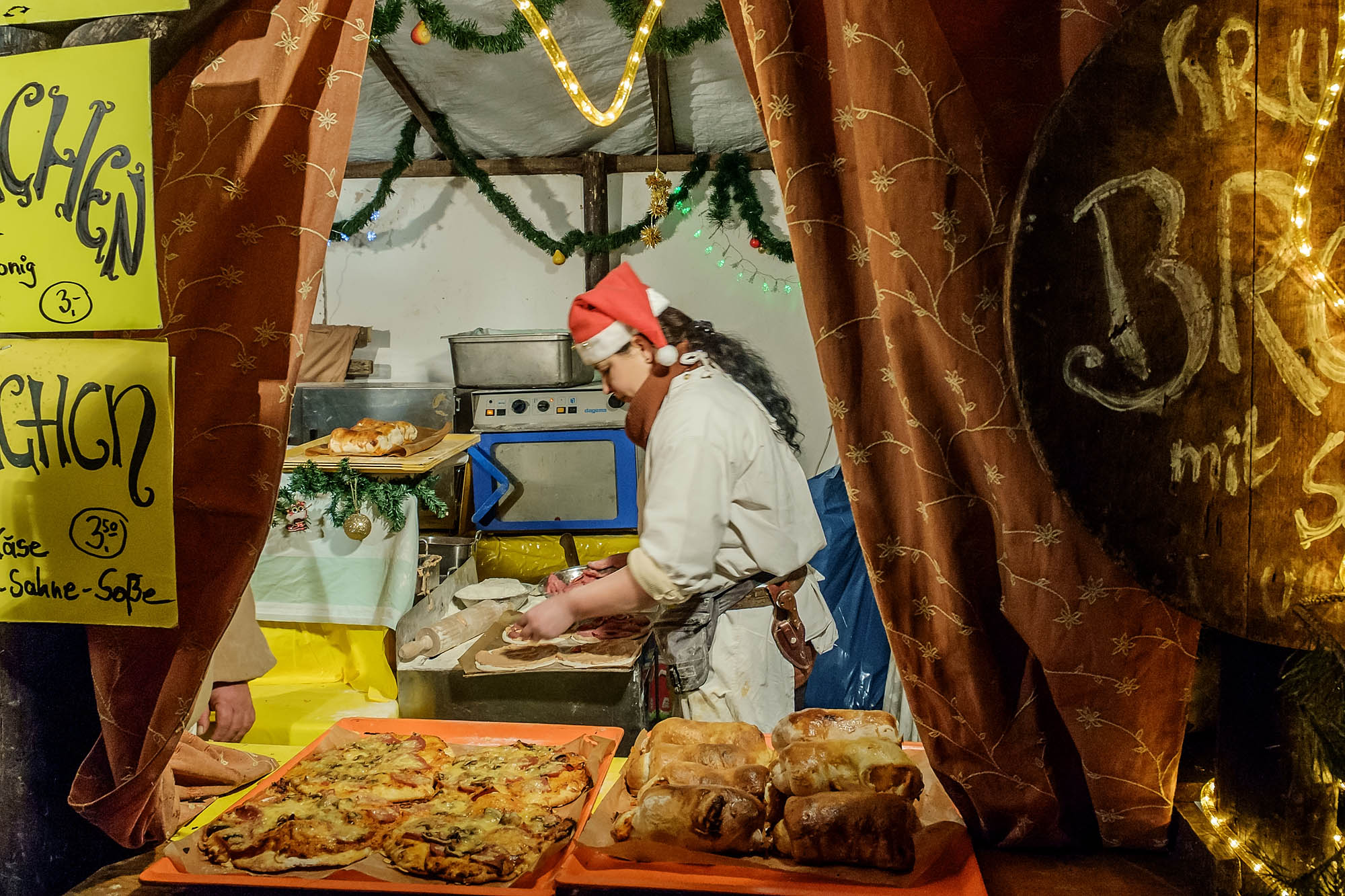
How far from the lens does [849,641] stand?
303 cm

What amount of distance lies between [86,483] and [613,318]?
1246mm

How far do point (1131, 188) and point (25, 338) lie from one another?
1.56 metres

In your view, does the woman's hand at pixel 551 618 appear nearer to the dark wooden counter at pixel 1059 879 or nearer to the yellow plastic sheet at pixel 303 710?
the yellow plastic sheet at pixel 303 710

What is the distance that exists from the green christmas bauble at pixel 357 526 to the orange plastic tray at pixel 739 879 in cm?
192

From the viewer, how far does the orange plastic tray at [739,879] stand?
3.75 ft

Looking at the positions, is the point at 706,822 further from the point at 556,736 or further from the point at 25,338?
the point at 25,338

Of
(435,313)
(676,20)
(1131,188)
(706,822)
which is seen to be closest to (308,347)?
(435,313)

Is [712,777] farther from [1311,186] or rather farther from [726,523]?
[1311,186]

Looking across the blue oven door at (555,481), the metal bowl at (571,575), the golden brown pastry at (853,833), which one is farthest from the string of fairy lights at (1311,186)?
the blue oven door at (555,481)

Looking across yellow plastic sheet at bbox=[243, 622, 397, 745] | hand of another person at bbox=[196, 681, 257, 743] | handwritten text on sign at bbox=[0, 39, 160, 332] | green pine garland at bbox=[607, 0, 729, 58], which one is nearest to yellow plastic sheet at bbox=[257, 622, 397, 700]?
yellow plastic sheet at bbox=[243, 622, 397, 745]

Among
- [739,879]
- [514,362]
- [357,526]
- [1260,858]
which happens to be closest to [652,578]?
[739,879]

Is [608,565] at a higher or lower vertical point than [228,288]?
lower

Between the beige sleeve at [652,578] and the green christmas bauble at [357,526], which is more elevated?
the beige sleeve at [652,578]

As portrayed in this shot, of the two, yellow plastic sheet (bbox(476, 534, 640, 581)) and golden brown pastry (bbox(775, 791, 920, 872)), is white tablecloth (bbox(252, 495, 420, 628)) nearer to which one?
yellow plastic sheet (bbox(476, 534, 640, 581))
